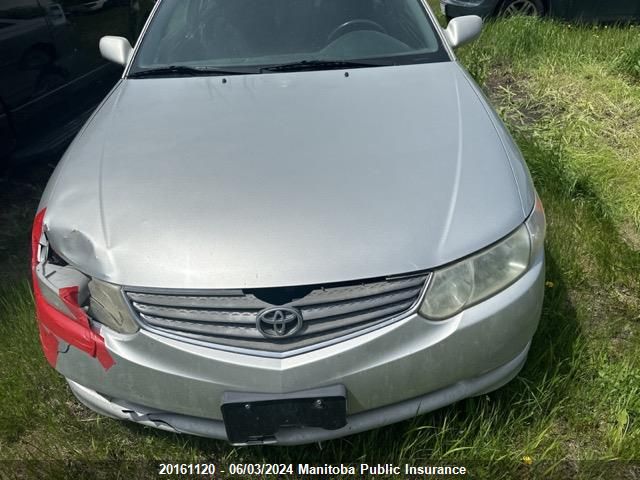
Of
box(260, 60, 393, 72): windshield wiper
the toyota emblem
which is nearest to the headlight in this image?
the toyota emblem

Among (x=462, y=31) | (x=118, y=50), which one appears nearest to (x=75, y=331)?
(x=118, y=50)

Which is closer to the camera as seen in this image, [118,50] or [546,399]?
[546,399]

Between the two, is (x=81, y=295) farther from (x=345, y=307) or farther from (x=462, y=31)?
(x=462, y=31)

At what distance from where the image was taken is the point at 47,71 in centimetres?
361

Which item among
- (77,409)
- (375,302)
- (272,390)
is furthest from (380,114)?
(77,409)

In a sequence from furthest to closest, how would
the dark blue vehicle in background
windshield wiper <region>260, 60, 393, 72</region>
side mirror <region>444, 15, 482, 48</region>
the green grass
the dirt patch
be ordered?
1. the dark blue vehicle in background
2. the dirt patch
3. side mirror <region>444, 15, 482, 48</region>
4. windshield wiper <region>260, 60, 393, 72</region>
5. the green grass

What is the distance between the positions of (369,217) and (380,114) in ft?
1.98

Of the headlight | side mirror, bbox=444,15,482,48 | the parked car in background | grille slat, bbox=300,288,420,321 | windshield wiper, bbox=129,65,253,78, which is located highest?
windshield wiper, bbox=129,65,253,78

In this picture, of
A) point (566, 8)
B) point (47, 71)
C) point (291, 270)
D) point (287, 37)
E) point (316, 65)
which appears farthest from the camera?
point (566, 8)

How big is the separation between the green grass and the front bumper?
0.83ft

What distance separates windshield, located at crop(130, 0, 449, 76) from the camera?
96.9 inches

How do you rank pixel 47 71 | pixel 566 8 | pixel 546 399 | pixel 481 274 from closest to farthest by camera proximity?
pixel 481 274 < pixel 546 399 < pixel 47 71 < pixel 566 8

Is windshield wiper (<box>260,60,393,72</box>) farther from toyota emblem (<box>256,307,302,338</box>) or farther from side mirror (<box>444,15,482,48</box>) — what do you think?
toyota emblem (<box>256,307,302,338</box>)

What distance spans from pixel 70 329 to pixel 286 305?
0.63 meters
